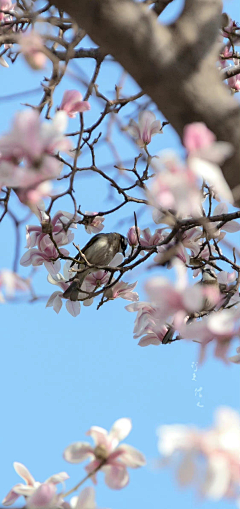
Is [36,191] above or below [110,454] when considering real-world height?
above

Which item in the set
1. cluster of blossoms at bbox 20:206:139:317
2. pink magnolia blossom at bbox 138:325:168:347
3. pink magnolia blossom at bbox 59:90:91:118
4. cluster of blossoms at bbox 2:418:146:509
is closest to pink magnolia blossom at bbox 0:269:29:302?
cluster of blossoms at bbox 2:418:146:509

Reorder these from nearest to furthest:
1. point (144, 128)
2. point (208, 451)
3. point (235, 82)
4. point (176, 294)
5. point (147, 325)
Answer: point (208, 451)
point (176, 294)
point (144, 128)
point (147, 325)
point (235, 82)

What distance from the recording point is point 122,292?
7.17ft

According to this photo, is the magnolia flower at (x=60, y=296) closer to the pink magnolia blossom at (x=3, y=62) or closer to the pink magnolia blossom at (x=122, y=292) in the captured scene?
the pink magnolia blossom at (x=122, y=292)

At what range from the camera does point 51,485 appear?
99cm

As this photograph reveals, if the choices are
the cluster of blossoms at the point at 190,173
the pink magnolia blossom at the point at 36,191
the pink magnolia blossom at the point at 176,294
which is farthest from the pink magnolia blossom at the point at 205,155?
the pink magnolia blossom at the point at 36,191

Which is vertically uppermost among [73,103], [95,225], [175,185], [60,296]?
[95,225]

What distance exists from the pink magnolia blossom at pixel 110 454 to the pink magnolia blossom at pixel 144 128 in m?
1.12

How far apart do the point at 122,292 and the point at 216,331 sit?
1387 millimetres

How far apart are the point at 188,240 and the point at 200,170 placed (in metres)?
1.35

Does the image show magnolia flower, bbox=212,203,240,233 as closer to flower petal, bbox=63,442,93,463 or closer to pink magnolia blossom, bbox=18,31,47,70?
pink magnolia blossom, bbox=18,31,47,70

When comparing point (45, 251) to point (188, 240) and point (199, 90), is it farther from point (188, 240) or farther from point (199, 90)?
point (199, 90)

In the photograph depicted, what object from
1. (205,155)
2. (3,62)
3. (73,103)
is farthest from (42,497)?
(3,62)

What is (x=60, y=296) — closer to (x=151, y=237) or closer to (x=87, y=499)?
(x=151, y=237)
